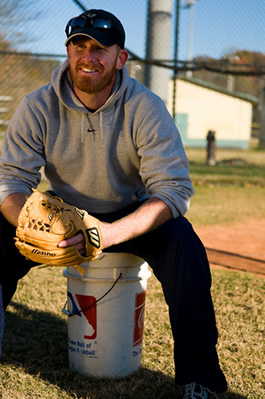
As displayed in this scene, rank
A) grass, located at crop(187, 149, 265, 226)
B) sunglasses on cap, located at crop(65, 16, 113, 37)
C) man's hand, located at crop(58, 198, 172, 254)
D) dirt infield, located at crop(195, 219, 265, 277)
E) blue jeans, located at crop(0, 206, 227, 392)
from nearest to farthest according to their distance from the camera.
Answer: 1. blue jeans, located at crop(0, 206, 227, 392)
2. man's hand, located at crop(58, 198, 172, 254)
3. sunglasses on cap, located at crop(65, 16, 113, 37)
4. dirt infield, located at crop(195, 219, 265, 277)
5. grass, located at crop(187, 149, 265, 226)

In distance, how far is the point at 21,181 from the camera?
2588mm

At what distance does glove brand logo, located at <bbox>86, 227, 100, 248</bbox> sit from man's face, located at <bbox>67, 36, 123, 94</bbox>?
755 millimetres

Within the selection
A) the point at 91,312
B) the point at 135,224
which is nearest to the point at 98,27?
the point at 135,224

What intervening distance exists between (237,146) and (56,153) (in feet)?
84.9

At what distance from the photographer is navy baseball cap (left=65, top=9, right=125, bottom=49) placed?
2.50 metres

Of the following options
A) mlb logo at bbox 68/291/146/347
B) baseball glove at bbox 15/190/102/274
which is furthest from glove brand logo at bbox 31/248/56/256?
mlb logo at bbox 68/291/146/347

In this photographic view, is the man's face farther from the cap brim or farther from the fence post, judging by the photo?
the fence post

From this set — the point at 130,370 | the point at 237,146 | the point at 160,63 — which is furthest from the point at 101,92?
the point at 237,146

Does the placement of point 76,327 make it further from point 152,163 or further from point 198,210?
point 198,210

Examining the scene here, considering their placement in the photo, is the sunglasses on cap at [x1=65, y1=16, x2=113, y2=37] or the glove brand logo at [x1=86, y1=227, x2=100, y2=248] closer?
the glove brand logo at [x1=86, y1=227, x2=100, y2=248]

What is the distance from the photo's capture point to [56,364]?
263 cm

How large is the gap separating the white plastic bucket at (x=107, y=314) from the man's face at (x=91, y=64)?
2.70 ft

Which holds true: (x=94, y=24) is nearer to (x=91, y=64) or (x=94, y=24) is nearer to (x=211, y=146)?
(x=91, y=64)

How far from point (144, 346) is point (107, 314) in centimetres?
50
